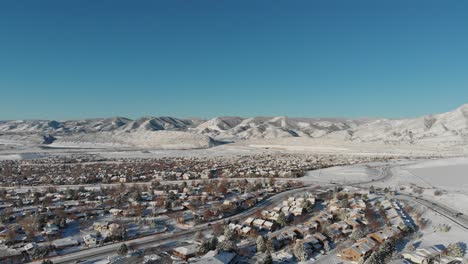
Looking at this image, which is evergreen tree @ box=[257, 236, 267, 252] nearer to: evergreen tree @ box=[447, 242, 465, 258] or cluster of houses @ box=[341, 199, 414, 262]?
cluster of houses @ box=[341, 199, 414, 262]

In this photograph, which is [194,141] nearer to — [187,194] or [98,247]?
[187,194]

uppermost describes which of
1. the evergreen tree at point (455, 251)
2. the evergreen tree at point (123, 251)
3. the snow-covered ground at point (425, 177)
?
the snow-covered ground at point (425, 177)

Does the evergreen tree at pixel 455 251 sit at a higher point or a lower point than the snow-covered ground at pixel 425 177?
lower

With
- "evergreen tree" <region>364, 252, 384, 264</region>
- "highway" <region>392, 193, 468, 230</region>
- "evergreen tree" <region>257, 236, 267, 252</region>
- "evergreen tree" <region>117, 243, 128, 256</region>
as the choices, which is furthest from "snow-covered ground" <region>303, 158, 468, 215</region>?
"evergreen tree" <region>117, 243, 128, 256</region>

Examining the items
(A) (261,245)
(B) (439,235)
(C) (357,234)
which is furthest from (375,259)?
(B) (439,235)

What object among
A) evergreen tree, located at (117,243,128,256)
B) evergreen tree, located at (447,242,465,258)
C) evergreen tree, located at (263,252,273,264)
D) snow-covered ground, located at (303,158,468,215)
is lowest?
evergreen tree, located at (117,243,128,256)

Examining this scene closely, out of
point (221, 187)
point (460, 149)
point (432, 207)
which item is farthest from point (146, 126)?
point (432, 207)

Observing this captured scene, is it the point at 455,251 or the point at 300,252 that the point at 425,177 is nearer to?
the point at 455,251

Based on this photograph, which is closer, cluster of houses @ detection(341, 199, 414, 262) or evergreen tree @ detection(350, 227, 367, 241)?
cluster of houses @ detection(341, 199, 414, 262)

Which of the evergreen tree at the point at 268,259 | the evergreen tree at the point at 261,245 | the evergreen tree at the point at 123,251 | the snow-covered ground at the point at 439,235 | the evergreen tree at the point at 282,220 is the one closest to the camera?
the evergreen tree at the point at 268,259

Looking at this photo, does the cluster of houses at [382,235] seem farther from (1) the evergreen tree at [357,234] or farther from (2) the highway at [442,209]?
(2) the highway at [442,209]

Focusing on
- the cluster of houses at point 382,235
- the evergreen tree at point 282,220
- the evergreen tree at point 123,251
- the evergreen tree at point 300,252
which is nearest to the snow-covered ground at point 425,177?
the cluster of houses at point 382,235

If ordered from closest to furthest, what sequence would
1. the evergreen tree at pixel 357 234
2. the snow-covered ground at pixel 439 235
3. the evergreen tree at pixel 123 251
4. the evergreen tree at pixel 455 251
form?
the evergreen tree at pixel 455 251 → the evergreen tree at pixel 123 251 → the snow-covered ground at pixel 439 235 → the evergreen tree at pixel 357 234

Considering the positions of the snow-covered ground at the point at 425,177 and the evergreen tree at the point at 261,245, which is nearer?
the evergreen tree at the point at 261,245
